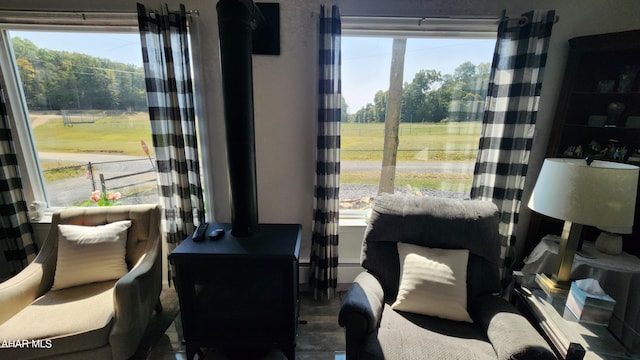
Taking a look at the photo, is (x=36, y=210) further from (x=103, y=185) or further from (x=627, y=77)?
(x=627, y=77)

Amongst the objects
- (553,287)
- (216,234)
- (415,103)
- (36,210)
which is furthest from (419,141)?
(36,210)

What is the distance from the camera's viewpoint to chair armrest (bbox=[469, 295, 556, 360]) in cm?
108

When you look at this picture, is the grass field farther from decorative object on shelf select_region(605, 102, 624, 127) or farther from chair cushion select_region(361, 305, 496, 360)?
chair cushion select_region(361, 305, 496, 360)

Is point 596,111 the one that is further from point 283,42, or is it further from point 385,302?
point 283,42

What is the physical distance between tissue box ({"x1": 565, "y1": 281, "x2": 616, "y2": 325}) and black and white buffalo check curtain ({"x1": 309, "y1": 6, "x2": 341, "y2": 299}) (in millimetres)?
1407

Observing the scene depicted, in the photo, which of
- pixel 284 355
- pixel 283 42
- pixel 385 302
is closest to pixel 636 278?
pixel 385 302

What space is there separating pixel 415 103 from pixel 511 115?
2.22 ft

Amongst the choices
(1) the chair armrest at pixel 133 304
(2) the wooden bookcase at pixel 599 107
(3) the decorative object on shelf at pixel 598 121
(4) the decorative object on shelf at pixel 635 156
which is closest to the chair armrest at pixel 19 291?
(1) the chair armrest at pixel 133 304

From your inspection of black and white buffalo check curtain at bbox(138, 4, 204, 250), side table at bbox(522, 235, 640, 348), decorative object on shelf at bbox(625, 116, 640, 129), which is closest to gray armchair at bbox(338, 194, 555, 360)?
side table at bbox(522, 235, 640, 348)

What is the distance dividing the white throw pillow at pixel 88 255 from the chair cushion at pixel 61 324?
0.11 meters

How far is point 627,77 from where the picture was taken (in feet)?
5.73

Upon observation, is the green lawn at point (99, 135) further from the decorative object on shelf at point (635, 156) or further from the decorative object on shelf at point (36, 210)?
the decorative object on shelf at point (635, 156)

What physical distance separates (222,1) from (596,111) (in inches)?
107

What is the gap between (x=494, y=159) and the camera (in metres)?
1.93
